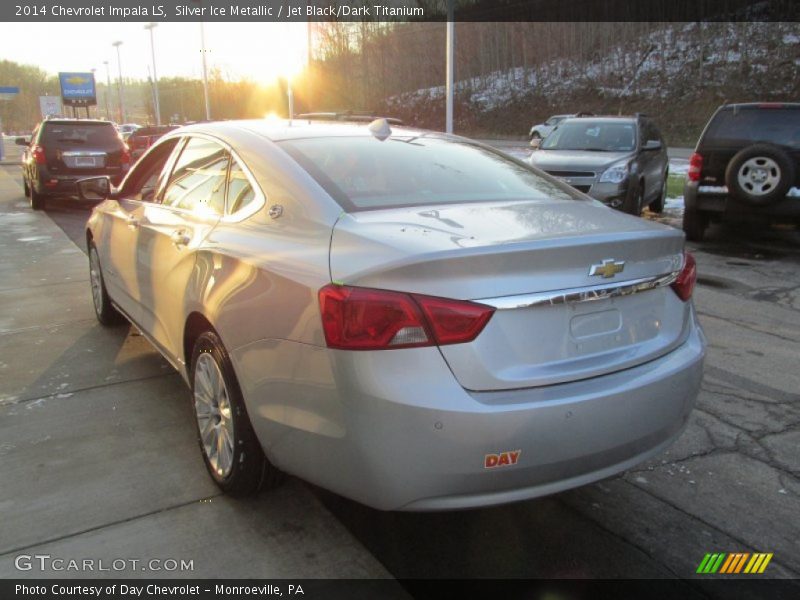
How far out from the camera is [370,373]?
2.01m

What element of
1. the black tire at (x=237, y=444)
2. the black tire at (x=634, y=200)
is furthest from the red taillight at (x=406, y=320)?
the black tire at (x=634, y=200)

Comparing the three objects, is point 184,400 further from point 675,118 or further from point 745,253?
point 675,118

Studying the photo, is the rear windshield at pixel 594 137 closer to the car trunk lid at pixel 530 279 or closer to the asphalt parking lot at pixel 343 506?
the asphalt parking lot at pixel 343 506

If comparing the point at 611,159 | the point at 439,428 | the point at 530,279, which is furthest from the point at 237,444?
Answer: the point at 611,159

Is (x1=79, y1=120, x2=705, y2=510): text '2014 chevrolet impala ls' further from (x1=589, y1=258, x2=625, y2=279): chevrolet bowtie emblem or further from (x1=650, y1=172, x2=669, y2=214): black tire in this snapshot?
(x1=650, y1=172, x2=669, y2=214): black tire

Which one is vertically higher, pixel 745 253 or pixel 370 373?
pixel 370 373

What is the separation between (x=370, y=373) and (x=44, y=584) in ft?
4.82

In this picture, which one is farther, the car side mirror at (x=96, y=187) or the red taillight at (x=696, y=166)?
the red taillight at (x=696, y=166)

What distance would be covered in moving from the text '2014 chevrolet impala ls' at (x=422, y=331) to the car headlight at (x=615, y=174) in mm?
6542

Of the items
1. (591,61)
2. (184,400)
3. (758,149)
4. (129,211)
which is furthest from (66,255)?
(591,61)

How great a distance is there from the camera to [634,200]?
31.1ft

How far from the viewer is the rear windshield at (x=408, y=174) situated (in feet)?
9.05

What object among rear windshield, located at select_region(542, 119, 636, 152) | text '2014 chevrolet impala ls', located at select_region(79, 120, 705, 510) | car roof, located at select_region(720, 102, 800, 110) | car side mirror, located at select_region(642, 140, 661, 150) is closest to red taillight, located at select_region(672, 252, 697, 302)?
text '2014 chevrolet impala ls', located at select_region(79, 120, 705, 510)

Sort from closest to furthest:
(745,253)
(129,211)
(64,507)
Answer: (64,507) → (129,211) → (745,253)
